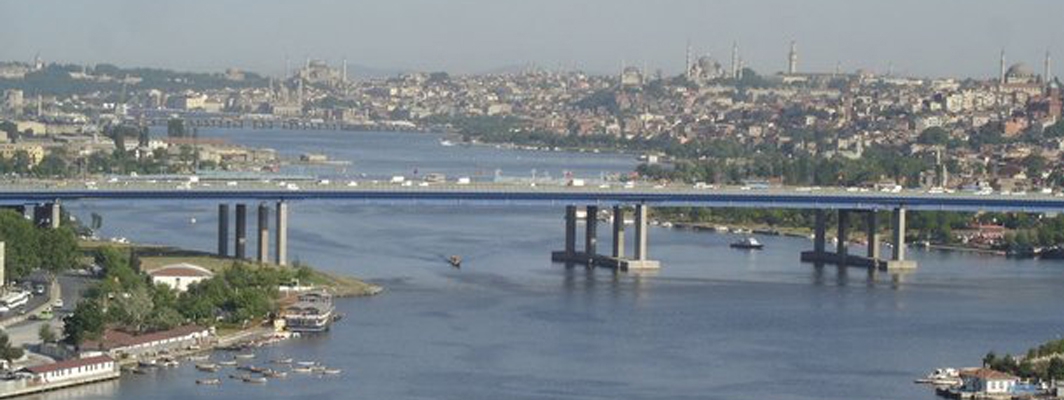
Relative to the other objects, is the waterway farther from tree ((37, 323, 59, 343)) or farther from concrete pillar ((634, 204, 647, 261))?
tree ((37, 323, 59, 343))

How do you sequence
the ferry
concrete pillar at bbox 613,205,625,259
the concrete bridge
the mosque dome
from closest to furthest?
the ferry → the concrete bridge → concrete pillar at bbox 613,205,625,259 → the mosque dome

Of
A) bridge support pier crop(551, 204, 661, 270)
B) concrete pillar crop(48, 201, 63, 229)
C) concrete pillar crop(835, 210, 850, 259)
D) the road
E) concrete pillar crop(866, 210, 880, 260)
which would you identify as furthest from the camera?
concrete pillar crop(835, 210, 850, 259)

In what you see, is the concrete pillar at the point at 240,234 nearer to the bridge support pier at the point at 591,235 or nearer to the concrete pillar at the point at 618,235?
the bridge support pier at the point at 591,235

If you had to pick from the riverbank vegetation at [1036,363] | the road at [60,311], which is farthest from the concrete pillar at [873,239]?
the riverbank vegetation at [1036,363]

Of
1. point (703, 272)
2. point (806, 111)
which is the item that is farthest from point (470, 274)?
point (806, 111)

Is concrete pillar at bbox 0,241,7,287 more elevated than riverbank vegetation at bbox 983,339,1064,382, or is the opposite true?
concrete pillar at bbox 0,241,7,287

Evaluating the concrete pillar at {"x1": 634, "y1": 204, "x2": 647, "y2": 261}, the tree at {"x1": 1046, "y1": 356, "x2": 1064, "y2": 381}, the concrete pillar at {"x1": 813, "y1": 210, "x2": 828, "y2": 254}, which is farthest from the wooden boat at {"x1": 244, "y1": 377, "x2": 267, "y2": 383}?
the concrete pillar at {"x1": 813, "y1": 210, "x2": 828, "y2": 254}

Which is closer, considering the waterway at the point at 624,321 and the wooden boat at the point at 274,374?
the waterway at the point at 624,321
